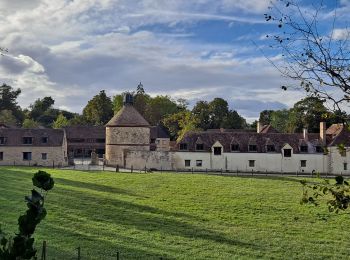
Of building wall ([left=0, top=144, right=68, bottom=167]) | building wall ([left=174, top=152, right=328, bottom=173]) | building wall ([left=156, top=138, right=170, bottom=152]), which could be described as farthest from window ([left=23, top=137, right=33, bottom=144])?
building wall ([left=156, top=138, right=170, bottom=152])

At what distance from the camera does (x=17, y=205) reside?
24.2 meters

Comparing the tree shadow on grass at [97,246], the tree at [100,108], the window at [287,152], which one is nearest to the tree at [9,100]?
the tree at [100,108]

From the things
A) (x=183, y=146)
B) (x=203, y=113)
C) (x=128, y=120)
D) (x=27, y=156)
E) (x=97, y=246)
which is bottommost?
(x=97, y=246)

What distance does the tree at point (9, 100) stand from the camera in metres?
104

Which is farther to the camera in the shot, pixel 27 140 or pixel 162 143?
pixel 162 143

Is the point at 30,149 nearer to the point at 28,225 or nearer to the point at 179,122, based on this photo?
the point at 179,122

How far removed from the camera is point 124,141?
5453 centimetres

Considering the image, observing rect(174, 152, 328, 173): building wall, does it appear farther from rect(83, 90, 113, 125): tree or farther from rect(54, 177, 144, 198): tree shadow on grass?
rect(83, 90, 113, 125): tree

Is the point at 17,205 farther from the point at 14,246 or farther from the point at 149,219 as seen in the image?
the point at 14,246

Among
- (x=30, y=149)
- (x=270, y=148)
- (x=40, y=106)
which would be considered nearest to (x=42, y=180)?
Answer: (x=270, y=148)

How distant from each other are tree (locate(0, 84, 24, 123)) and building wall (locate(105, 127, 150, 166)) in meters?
57.5

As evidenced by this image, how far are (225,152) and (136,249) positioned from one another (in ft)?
115

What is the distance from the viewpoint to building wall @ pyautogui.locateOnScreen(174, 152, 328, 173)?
50.8 metres

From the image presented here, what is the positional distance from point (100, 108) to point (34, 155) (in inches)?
1799
